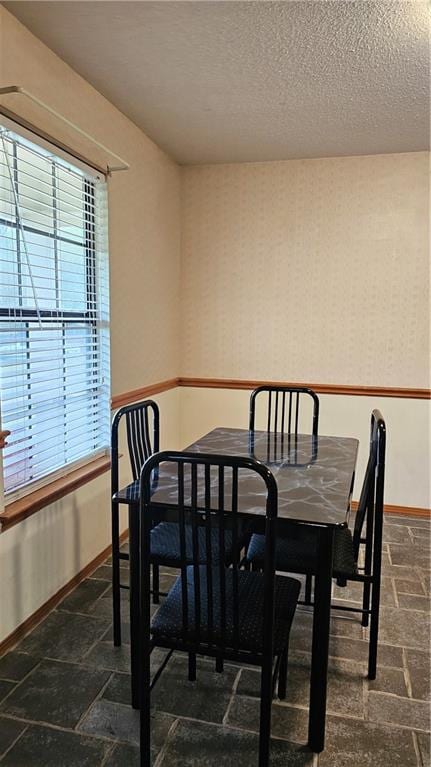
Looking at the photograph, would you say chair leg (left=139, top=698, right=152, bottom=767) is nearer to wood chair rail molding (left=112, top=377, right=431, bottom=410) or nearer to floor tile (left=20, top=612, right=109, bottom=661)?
floor tile (left=20, top=612, right=109, bottom=661)

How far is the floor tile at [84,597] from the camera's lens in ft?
7.70

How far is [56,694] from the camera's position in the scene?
1.80 m

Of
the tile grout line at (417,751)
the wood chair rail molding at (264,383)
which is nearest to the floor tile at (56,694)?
the tile grout line at (417,751)

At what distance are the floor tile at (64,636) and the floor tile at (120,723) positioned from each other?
12.4 inches

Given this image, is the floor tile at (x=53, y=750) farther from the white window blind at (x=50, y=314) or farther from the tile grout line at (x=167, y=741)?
the white window blind at (x=50, y=314)

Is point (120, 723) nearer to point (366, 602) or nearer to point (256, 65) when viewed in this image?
point (366, 602)

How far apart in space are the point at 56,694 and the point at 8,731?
194 millimetres

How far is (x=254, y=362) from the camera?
3.83 metres

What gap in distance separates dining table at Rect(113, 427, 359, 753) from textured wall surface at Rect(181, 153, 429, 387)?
4.98ft

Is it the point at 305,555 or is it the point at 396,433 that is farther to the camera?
the point at 396,433

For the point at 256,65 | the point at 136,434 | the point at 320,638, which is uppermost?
the point at 256,65

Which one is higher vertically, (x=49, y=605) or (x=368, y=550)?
(x=368, y=550)

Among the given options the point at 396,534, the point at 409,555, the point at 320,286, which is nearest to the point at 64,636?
the point at 409,555

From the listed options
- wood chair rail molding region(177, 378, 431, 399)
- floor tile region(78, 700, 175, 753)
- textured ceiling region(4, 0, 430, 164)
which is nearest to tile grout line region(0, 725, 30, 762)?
floor tile region(78, 700, 175, 753)
